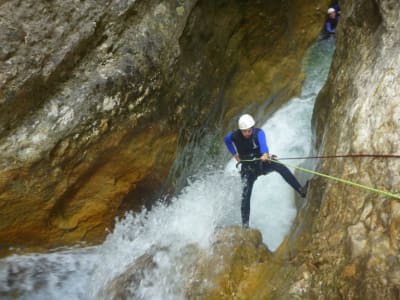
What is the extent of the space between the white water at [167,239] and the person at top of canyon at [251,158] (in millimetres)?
941

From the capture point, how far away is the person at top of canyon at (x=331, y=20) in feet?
33.6

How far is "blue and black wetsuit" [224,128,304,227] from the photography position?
6262mm

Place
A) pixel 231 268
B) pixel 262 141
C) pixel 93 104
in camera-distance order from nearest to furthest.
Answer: pixel 231 268 → pixel 93 104 → pixel 262 141

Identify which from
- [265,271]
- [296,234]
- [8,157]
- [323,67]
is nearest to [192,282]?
[265,271]

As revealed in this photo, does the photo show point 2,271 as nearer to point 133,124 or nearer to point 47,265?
point 47,265

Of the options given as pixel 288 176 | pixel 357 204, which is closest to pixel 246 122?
pixel 288 176

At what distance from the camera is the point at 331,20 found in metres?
10.3

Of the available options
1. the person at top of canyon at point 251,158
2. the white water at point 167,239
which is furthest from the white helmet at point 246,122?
the white water at point 167,239

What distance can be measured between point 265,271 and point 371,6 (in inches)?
158

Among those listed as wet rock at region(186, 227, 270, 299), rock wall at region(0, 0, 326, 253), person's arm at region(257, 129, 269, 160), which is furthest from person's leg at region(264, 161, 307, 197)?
rock wall at region(0, 0, 326, 253)

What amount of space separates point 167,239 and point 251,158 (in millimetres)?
1874

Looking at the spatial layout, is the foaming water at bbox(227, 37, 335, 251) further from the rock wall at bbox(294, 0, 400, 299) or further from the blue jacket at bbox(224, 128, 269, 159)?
the rock wall at bbox(294, 0, 400, 299)

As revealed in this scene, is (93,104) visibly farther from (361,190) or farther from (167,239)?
(361,190)

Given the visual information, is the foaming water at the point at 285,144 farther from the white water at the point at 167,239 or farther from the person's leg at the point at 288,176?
the person's leg at the point at 288,176
